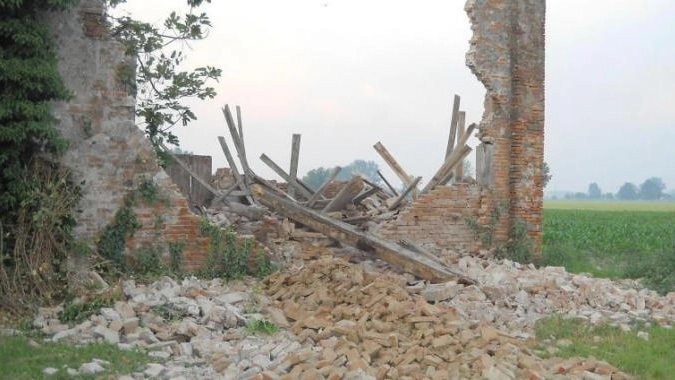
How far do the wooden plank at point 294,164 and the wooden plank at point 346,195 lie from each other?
0.93m

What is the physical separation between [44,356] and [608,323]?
6.97 m

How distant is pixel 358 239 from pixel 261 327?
4462 millimetres

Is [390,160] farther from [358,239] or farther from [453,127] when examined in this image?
[358,239]

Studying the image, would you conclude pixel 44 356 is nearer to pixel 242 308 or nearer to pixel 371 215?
pixel 242 308

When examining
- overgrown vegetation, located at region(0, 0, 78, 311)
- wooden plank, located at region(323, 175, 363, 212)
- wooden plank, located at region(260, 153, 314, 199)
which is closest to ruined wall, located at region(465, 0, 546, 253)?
wooden plank, located at region(323, 175, 363, 212)

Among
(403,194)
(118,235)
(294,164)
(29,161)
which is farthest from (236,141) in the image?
(29,161)

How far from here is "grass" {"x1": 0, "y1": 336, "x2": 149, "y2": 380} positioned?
695 centimetres

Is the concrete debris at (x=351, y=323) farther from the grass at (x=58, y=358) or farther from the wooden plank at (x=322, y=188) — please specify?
the wooden plank at (x=322, y=188)

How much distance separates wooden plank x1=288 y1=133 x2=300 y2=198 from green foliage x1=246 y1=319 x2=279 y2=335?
660cm

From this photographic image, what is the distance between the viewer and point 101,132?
10.5 metres

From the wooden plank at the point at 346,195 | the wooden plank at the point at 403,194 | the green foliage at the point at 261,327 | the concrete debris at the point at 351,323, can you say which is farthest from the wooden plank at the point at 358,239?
the green foliage at the point at 261,327

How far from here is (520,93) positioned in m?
14.2

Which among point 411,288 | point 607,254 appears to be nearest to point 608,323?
point 411,288

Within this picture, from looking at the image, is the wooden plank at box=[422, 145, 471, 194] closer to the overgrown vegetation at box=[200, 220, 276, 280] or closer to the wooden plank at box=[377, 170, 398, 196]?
the wooden plank at box=[377, 170, 398, 196]
